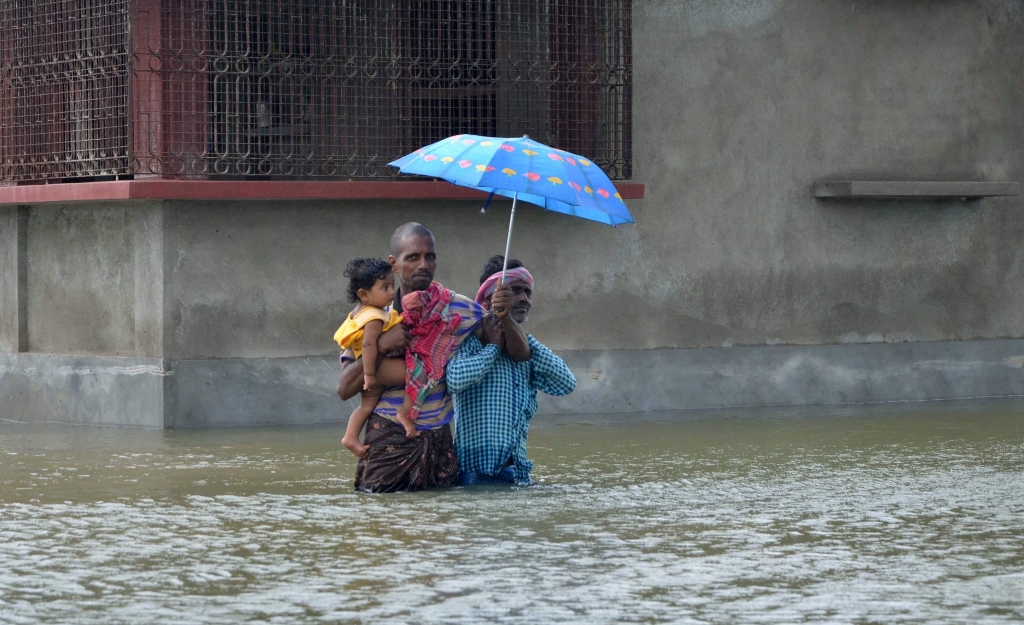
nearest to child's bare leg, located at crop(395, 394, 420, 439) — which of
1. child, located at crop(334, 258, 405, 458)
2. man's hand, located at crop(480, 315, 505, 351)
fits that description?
child, located at crop(334, 258, 405, 458)

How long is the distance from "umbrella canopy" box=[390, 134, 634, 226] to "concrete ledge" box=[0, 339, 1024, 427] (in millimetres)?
3813

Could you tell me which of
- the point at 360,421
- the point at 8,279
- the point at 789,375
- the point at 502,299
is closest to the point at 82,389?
the point at 8,279

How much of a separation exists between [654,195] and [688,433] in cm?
240

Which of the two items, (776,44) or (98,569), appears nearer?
(98,569)

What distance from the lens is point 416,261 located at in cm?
730

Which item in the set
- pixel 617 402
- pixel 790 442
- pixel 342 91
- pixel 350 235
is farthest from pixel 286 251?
pixel 790 442

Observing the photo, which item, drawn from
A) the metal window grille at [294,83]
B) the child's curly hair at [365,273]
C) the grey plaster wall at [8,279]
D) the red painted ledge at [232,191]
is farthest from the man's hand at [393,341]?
the grey plaster wall at [8,279]

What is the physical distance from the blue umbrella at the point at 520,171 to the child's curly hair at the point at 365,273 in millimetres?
451

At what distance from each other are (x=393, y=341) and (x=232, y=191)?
371cm

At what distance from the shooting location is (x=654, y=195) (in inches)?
479

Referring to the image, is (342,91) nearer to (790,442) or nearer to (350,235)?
(350,235)

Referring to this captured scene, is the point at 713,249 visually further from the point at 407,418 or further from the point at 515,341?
the point at 407,418

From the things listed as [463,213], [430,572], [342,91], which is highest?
[342,91]

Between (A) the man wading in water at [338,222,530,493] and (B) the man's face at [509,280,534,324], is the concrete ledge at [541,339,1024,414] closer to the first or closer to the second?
(B) the man's face at [509,280,534,324]
